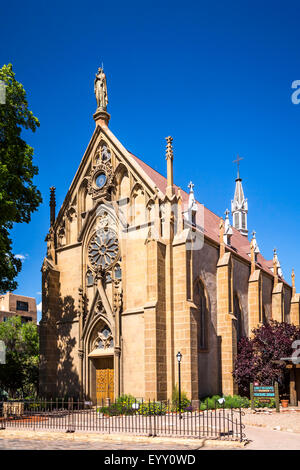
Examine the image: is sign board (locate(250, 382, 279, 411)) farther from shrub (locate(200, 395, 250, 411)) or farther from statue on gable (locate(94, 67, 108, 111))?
statue on gable (locate(94, 67, 108, 111))

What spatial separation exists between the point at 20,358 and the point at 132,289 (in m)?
16.1

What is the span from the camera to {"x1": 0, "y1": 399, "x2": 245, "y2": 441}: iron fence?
16828 millimetres

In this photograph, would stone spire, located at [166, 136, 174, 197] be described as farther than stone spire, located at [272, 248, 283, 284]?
No

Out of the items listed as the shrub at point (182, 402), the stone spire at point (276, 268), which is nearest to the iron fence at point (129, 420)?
the shrub at point (182, 402)

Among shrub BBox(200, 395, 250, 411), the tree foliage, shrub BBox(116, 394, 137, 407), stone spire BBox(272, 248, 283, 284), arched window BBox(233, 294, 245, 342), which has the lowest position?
shrub BBox(200, 395, 250, 411)

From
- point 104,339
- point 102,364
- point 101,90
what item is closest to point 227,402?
point 102,364

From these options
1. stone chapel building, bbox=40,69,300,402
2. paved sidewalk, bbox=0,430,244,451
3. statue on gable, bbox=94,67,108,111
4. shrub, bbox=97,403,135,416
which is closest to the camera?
paved sidewalk, bbox=0,430,244,451

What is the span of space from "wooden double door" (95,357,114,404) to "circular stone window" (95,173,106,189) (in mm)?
10534

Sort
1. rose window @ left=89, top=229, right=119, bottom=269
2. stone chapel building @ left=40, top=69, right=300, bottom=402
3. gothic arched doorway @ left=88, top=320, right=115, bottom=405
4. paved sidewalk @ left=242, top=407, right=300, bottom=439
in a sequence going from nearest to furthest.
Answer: paved sidewalk @ left=242, top=407, right=300, bottom=439
stone chapel building @ left=40, top=69, right=300, bottom=402
gothic arched doorway @ left=88, top=320, right=115, bottom=405
rose window @ left=89, top=229, right=119, bottom=269

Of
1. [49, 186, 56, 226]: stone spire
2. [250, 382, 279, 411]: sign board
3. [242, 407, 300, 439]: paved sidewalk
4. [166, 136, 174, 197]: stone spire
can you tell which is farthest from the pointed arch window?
→ [49, 186, 56, 226]: stone spire

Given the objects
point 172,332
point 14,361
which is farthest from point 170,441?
point 14,361

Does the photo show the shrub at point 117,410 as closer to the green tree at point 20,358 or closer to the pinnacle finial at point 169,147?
the pinnacle finial at point 169,147

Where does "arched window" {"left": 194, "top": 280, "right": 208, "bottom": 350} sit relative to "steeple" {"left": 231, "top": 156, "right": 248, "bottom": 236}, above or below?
below

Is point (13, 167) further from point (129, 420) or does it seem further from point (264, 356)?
point (264, 356)
